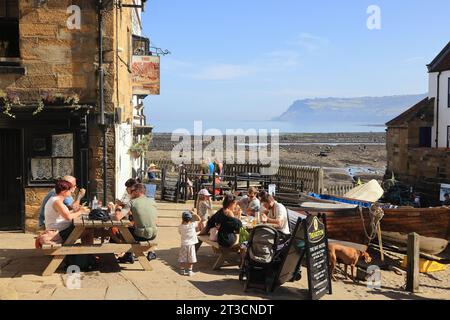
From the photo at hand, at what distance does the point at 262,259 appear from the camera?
26.5 ft

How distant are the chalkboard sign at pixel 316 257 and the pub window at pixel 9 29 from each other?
7.37 meters

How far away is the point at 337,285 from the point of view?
9.35 m

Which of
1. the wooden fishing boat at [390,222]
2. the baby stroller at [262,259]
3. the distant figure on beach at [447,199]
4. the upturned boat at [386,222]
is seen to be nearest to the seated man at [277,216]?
the baby stroller at [262,259]

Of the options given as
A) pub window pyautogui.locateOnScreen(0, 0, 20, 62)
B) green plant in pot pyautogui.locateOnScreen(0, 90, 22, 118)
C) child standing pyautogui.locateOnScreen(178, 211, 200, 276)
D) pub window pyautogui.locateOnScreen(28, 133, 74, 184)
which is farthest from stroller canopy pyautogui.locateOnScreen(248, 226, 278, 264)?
pub window pyautogui.locateOnScreen(0, 0, 20, 62)

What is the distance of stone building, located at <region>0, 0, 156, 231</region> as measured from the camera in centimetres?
1126

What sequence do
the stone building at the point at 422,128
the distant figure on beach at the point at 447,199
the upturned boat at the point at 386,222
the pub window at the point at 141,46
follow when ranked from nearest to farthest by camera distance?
the upturned boat at the point at 386,222 < the pub window at the point at 141,46 < the distant figure on beach at the point at 447,199 < the stone building at the point at 422,128

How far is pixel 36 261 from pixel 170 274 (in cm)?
235

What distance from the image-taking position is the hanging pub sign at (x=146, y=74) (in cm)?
1781

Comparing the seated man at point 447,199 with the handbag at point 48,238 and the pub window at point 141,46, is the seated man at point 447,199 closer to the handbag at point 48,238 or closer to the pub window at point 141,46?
the pub window at point 141,46

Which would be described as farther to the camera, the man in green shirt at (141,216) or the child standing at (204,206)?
the child standing at (204,206)

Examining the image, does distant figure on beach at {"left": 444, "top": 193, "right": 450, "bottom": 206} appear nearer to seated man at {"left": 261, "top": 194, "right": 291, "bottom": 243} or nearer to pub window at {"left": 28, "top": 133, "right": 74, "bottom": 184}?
seated man at {"left": 261, "top": 194, "right": 291, "bottom": 243}

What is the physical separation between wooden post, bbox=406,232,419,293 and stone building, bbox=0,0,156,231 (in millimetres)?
6041
